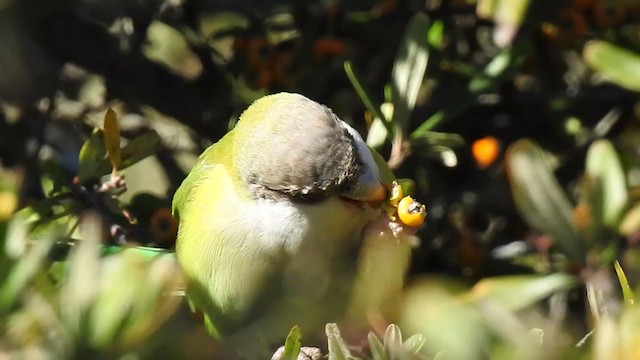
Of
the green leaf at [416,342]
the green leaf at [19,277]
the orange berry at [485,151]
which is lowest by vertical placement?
the orange berry at [485,151]

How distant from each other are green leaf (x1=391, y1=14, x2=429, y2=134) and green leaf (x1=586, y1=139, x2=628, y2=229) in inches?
21.0

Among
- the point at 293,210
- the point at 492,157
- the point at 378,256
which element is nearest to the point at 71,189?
the point at 293,210

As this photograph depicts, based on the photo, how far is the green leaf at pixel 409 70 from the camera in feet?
7.22

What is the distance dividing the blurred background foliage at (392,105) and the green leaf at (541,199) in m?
0.04

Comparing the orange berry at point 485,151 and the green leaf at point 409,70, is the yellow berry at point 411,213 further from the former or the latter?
the orange berry at point 485,151

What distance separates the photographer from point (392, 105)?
2.20 meters

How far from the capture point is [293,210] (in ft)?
7.23

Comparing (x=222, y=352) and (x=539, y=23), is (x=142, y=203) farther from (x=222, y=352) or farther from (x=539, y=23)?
(x=222, y=352)

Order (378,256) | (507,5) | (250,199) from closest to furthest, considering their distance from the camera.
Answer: (507,5) < (378,256) < (250,199)

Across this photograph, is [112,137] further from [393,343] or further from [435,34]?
[393,343]

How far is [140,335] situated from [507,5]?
1.07 m

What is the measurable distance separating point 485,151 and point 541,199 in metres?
0.89

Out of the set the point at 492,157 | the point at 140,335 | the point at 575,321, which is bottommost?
the point at 575,321

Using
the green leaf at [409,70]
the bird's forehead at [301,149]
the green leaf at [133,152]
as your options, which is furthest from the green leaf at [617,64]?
the green leaf at [133,152]
